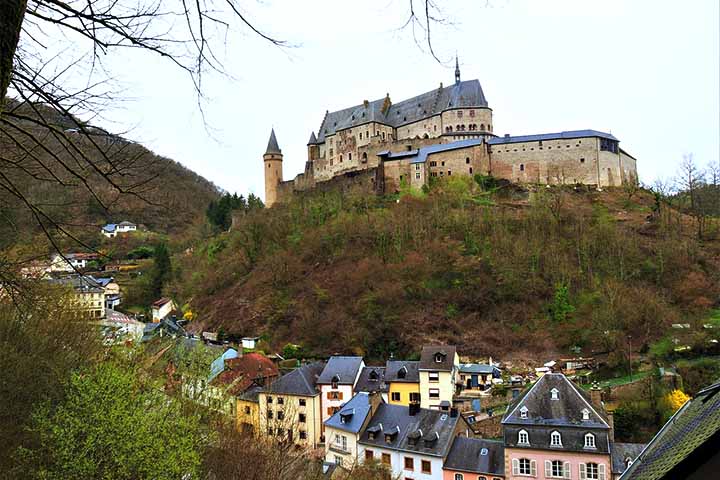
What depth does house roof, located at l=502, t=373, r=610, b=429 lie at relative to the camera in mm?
17562

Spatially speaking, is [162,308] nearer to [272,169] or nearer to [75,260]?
[272,169]

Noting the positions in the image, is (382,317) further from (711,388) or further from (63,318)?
(711,388)

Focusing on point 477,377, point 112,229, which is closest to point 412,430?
point 477,377

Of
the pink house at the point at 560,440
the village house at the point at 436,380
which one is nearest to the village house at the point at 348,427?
the village house at the point at 436,380

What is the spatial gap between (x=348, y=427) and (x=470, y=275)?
2007cm

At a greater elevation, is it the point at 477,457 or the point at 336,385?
the point at 336,385

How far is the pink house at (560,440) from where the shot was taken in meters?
17.0

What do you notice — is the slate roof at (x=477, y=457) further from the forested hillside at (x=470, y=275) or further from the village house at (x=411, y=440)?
the forested hillside at (x=470, y=275)

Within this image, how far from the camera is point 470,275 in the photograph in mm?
38469

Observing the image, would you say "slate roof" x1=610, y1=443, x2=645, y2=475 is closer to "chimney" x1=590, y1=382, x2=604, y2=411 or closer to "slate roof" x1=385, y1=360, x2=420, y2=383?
"chimney" x1=590, y1=382, x2=604, y2=411

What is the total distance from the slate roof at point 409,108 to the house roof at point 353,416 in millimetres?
38113

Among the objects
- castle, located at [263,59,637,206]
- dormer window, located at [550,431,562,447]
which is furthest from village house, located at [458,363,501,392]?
castle, located at [263,59,637,206]

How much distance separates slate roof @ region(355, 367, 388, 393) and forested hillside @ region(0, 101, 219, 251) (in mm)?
22838

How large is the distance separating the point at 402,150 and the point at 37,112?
51.6 metres
